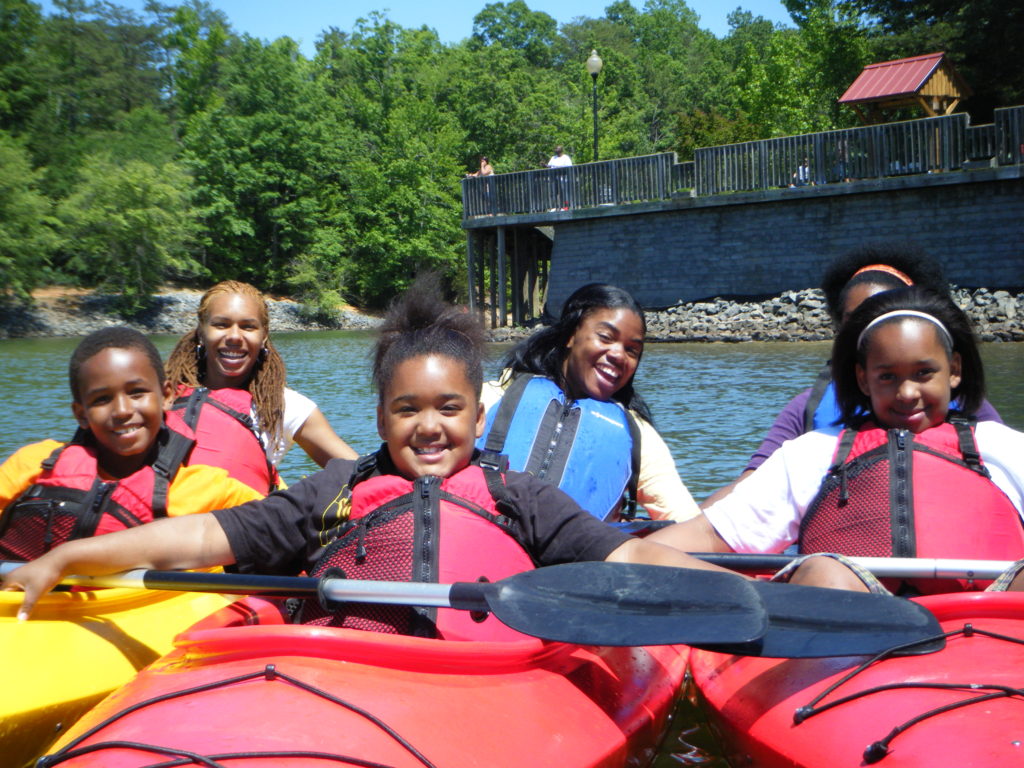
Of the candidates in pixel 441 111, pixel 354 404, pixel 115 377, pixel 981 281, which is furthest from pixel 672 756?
pixel 441 111

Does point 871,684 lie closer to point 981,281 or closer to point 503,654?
point 503,654

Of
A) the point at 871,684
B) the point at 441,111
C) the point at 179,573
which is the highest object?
the point at 441,111

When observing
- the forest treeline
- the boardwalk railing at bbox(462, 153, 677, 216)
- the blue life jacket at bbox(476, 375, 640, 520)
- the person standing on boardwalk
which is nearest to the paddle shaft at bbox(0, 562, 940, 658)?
the blue life jacket at bbox(476, 375, 640, 520)

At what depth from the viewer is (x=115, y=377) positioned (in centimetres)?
302

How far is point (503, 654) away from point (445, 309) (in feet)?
3.25

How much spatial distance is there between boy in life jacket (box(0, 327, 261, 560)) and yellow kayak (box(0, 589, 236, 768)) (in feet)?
0.80

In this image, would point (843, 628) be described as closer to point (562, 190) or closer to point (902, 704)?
point (902, 704)

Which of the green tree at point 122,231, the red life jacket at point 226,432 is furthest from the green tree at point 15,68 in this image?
the red life jacket at point 226,432

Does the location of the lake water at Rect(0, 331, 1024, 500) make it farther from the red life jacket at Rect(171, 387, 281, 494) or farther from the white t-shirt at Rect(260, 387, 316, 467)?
the red life jacket at Rect(171, 387, 281, 494)

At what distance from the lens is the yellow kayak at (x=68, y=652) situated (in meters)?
2.46

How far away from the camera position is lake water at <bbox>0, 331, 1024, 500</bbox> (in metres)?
8.11

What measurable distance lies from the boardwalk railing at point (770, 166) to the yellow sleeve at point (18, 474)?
52.3 feet

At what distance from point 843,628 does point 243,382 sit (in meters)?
2.86

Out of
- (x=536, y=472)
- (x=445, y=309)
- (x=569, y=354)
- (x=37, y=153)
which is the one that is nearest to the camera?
(x=445, y=309)
